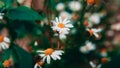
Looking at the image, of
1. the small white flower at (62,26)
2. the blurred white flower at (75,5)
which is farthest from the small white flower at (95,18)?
the small white flower at (62,26)

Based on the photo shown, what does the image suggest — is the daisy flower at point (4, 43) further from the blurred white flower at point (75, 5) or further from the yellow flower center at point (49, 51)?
the blurred white flower at point (75, 5)

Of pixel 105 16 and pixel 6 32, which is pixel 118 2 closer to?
pixel 105 16

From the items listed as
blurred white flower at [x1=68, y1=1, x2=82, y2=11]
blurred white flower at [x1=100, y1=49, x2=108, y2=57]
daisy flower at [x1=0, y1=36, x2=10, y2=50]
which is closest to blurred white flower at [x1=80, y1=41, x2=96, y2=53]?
blurred white flower at [x1=100, y1=49, x2=108, y2=57]

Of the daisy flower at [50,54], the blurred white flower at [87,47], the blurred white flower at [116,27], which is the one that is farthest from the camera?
the blurred white flower at [116,27]

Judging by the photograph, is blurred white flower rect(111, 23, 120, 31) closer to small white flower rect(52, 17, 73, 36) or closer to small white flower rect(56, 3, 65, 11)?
small white flower rect(56, 3, 65, 11)

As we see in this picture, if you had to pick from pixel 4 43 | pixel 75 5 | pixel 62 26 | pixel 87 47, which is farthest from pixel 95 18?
pixel 4 43

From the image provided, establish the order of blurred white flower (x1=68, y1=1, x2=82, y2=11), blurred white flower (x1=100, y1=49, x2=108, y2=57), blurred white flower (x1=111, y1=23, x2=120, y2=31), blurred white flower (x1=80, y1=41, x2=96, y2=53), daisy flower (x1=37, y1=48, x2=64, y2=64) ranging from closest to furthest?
daisy flower (x1=37, y1=48, x2=64, y2=64), blurred white flower (x1=80, y1=41, x2=96, y2=53), blurred white flower (x1=100, y1=49, x2=108, y2=57), blurred white flower (x1=68, y1=1, x2=82, y2=11), blurred white flower (x1=111, y1=23, x2=120, y2=31)

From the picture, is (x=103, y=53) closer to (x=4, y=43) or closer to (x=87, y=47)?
(x=87, y=47)
